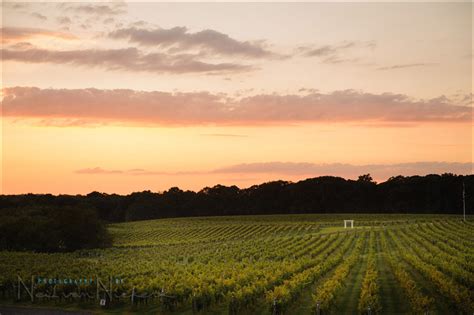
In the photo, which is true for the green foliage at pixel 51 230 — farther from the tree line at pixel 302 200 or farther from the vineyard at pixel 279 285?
the tree line at pixel 302 200

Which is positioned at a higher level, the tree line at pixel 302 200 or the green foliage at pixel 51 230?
the tree line at pixel 302 200

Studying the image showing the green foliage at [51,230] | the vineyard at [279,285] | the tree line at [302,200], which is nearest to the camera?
the vineyard at [279,285]

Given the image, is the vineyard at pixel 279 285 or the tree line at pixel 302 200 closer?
the vineyard at pixel 279 285

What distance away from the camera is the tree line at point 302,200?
16075cm

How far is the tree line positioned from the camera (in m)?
Result: 161

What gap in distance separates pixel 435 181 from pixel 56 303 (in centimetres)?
13787

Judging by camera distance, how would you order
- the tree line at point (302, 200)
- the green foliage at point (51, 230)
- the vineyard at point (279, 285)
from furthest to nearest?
the tree line at point (302, 200), the green foliage at point (51, 230), the vineyard at point (279, 285)

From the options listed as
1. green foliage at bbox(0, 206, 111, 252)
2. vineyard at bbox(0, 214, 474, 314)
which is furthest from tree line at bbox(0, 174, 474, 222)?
vineyard at bbox(0, 214, 474, 314)

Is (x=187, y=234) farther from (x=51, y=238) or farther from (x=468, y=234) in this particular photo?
(x=468, y=234)

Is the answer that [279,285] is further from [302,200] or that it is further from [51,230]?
[302,200]

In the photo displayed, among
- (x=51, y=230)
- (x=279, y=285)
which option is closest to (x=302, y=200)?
(x=51, y=230)

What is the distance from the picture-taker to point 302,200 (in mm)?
180000

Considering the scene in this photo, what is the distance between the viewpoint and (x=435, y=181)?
162625 millimetres

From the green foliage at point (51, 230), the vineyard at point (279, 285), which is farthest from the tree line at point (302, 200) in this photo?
the vineyard at point (279, 285)
